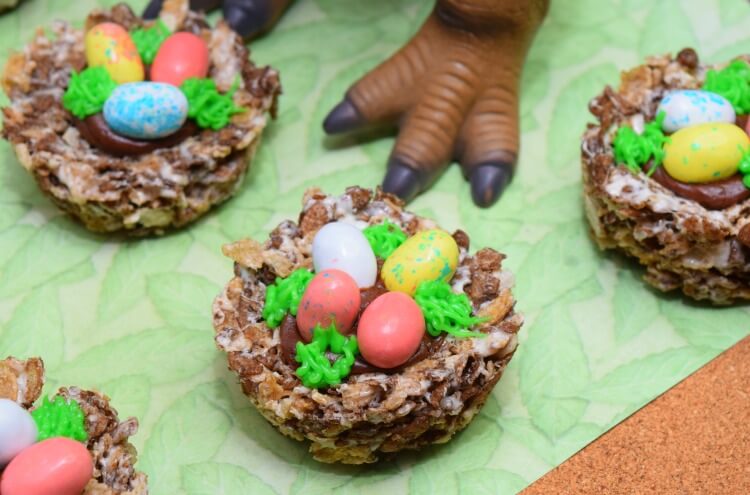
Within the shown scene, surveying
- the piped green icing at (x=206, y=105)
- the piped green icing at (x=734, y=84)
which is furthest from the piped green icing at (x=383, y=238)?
the piped green icing at (x=734, y=84)

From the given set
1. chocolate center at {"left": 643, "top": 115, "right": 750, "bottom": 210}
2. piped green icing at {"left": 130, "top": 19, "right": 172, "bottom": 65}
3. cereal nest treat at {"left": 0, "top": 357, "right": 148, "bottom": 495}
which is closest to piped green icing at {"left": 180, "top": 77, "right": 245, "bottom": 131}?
piped green icing at {"left": 130, "top": 19, "right": 172, "bottom": 65}

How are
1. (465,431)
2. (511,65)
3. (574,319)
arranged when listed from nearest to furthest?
(465,431), (574,319), (511,65)

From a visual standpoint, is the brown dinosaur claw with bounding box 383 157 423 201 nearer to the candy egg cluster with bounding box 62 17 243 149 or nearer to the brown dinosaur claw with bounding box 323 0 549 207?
the brown dinosaur claw with bounding box 323 0 549 207

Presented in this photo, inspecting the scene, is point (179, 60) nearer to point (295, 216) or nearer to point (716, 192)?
point (295, 216)

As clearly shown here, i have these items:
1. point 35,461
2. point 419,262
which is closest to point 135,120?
point 419,262

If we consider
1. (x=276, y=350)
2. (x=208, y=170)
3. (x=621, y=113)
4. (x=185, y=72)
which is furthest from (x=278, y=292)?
(x=621, y=113)

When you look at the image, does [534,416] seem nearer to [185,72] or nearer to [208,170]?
[208,170]

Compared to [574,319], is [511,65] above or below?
above
